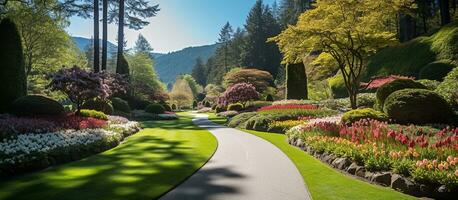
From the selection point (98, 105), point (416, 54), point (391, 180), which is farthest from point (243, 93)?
point (391, 180)

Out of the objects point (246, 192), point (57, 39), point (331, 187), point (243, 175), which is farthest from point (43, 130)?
point (57, 39)

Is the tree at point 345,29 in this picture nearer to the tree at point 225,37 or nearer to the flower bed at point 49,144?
the flower bed at point 49,144

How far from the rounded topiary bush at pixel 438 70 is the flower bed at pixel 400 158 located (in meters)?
16.1

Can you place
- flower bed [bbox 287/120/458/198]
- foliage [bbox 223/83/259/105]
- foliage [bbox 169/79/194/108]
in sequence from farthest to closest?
foliage [bbox 169/79/194/108]
foliage [bbox 223/83/259/105]
flower bed [bbox 287/120/458/198]

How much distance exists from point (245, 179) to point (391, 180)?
332 cm

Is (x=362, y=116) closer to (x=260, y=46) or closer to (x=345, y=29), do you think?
(x=345, y=29)

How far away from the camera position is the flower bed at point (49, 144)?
10148 mm

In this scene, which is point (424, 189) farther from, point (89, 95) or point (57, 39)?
point (57, 39)

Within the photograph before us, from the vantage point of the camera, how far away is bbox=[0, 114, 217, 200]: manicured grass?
→ 7.82 m

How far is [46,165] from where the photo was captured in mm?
10656

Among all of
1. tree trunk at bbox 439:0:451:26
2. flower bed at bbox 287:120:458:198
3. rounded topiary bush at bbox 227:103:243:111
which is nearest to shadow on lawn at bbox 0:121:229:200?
flower bed at bbox 287:120:458:198

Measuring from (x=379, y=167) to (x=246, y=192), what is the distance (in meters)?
3.48

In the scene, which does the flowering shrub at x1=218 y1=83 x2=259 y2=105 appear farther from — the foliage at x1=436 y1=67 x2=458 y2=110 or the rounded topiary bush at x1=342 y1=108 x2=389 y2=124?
the rounded topiary bush at x1=342 y1=108 x2=389 y2=124

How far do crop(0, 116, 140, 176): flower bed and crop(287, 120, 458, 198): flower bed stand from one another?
313 inches
